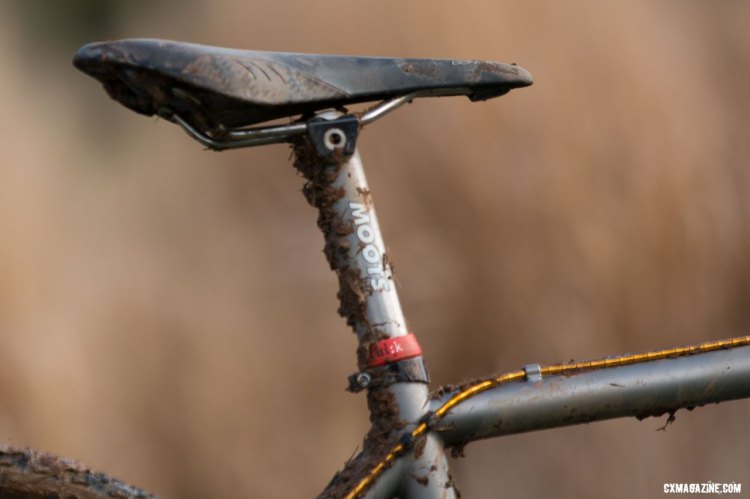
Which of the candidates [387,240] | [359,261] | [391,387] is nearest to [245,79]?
[359,261]

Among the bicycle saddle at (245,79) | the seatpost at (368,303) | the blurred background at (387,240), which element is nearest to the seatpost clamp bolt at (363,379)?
the seatpost at (368,303)

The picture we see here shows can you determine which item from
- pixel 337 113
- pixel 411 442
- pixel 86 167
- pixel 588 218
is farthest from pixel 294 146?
pixel 588 218

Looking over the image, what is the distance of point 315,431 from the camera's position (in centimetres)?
138

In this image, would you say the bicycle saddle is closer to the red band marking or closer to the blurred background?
the red band marking

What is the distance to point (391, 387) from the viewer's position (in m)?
0.85

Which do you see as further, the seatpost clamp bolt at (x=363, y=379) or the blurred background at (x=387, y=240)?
the blurred background at (x=387, y=240)

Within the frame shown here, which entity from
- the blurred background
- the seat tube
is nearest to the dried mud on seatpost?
the seat tube

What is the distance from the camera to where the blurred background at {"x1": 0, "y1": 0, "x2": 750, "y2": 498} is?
1.23 meters

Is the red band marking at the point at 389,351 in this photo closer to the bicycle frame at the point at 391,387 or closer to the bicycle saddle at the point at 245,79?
the bicycle frame at the point at 391,387

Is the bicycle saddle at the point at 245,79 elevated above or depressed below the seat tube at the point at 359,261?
above

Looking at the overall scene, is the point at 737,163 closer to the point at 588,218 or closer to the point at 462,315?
the point at 588,218

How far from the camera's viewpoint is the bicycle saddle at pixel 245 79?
78 cm

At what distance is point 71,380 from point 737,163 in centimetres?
110

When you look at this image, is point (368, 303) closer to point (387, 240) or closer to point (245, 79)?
point (245, 79)
